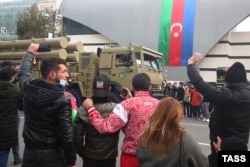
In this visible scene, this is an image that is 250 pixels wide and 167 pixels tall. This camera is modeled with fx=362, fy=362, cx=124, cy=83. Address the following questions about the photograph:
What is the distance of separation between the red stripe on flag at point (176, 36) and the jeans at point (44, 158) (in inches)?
1283

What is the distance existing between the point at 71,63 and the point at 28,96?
415 inches

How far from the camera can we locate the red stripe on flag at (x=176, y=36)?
115ft

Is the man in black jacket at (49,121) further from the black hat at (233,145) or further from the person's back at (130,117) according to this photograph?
the black hat at (233,145)

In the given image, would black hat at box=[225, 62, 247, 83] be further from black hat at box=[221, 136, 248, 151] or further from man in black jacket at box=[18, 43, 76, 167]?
man in black jacket at box=[18, 43, 76, 167]

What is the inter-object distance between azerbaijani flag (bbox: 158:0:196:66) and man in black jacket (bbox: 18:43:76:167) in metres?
32.2

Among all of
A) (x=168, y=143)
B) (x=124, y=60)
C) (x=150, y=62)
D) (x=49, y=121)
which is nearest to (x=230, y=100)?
(x=168, y=143)

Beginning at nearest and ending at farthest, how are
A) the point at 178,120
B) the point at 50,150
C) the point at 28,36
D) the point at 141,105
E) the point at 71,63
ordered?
1. the point at 178,120
2. the point at 50,150
3. the point at 141,105
4. the point at 71,63
5. the point at 28,36

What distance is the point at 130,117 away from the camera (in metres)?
3.42

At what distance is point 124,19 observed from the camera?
133 ft

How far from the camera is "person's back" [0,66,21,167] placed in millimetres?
4586

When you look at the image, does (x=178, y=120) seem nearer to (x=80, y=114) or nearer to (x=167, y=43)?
(x=80, y=114)

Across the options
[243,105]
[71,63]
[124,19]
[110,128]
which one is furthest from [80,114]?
[124,19]

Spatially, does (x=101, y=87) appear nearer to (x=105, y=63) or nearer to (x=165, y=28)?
(x=105, y=63)

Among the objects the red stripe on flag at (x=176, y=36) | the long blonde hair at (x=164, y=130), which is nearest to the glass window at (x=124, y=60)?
the long blonde hair at (x=164, y=130)
